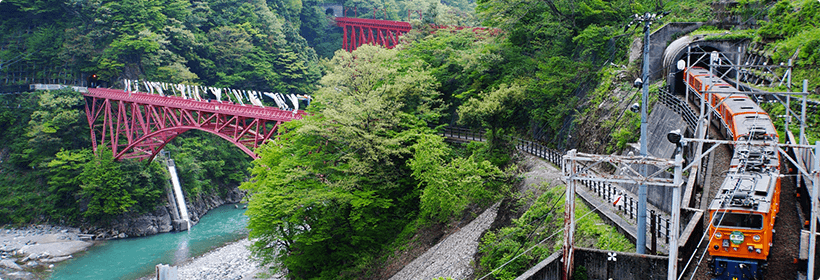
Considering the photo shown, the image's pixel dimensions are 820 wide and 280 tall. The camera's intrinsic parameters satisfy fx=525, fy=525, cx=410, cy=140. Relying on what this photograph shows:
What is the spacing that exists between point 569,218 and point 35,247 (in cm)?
3601

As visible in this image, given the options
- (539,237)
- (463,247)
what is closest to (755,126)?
(539,237)

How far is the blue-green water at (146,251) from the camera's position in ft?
100

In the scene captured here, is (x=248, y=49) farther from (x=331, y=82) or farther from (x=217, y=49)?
(x=331, y=82)

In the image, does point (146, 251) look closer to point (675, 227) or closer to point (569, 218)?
point (569, 218)

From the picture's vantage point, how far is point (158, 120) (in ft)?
127

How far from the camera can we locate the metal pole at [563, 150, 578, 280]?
11.2 metres

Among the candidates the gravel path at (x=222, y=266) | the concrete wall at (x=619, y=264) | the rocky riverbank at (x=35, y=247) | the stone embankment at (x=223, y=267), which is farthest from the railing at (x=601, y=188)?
the rocky riverbank at (x=35, y=247)

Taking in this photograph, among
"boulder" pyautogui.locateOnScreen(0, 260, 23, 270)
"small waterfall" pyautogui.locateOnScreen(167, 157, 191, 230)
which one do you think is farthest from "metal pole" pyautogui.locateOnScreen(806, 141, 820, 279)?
"small waterfall" pyautogui.locateOnScreen(167, 157, 191, 230)

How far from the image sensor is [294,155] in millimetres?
25219

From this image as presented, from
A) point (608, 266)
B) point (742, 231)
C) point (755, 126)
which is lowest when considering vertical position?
point (608, 266)

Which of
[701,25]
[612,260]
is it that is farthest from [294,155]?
[701,25]

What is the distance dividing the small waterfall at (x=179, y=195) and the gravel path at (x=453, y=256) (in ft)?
82.2

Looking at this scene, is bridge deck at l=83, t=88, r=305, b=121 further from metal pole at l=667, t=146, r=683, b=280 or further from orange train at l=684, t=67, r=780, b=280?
metal pole at l=667, t=146, r=683, b=280

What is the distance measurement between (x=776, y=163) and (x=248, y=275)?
25615mm
